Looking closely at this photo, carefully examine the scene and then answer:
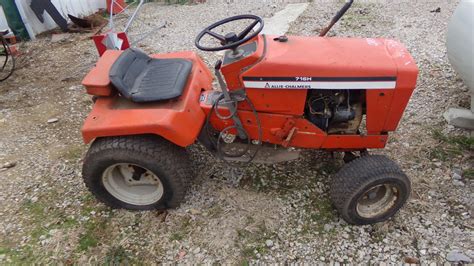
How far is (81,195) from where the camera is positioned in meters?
2.96

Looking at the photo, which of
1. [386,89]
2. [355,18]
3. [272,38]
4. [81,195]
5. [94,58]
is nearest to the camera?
[386,89]

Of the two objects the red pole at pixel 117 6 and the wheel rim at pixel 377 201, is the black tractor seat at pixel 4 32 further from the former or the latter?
the wheel rim at pixel 377 201

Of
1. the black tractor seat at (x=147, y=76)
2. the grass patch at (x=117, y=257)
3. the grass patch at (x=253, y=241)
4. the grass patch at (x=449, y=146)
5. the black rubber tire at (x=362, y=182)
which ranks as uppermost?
the black tractor seat at (x=147, y=76)

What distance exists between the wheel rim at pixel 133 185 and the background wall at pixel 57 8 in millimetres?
4209

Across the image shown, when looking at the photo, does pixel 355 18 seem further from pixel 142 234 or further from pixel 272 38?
pixel 142 234

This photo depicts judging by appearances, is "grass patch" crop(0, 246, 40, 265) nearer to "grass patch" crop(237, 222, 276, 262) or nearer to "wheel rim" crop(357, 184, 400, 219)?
"grass patch" crop(237, 222, 276, 262)

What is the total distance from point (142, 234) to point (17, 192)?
1.18 m

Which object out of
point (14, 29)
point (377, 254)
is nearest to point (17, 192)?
point (377, 254)

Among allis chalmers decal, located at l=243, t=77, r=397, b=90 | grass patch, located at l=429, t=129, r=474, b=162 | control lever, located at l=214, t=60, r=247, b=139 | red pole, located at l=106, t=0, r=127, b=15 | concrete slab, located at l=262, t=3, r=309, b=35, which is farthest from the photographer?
red pole, located at l=106, t=0, r=127, b=15

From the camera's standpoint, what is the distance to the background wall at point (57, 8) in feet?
18.8

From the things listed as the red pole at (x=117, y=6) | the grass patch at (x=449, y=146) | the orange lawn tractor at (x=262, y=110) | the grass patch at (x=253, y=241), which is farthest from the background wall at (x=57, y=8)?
the grass patch at (x=449, y=146)

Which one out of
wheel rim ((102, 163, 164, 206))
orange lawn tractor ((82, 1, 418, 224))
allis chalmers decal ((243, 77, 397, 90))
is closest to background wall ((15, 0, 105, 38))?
orange lawn tractor ((82, 1, 418, 224))

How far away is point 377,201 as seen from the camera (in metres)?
2.56

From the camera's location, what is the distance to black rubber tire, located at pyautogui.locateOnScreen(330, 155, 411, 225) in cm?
234
